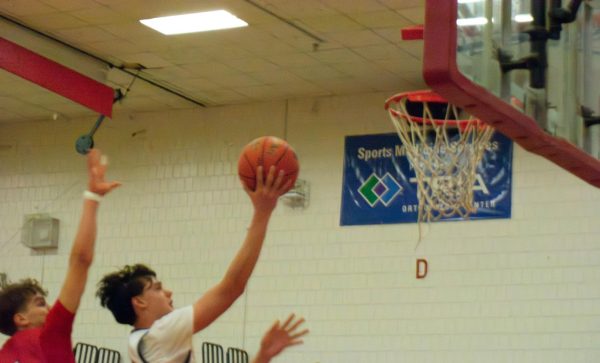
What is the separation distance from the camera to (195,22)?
40.2 ft

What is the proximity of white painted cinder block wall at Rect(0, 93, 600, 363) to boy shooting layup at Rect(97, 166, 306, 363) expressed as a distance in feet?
26.7

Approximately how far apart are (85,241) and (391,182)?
30.6ft

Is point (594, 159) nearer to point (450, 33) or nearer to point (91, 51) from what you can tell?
point (450, 33)

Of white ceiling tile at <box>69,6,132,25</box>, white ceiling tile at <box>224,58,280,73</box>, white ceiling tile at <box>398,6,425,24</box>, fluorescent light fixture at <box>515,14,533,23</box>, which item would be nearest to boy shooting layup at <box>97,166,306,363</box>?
fluorescent light fixture at <box>515,14,533,23</box>

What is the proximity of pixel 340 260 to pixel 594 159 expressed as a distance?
311 inches

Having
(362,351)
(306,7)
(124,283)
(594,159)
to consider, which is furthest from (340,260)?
(124,283)

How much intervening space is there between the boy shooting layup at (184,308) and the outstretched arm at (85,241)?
0.34 metres

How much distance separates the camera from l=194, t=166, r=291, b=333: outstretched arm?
174 inches

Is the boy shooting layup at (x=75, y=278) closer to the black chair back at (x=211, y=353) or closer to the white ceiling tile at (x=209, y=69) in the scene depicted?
the white ceiling tile at (x=209, y=69)

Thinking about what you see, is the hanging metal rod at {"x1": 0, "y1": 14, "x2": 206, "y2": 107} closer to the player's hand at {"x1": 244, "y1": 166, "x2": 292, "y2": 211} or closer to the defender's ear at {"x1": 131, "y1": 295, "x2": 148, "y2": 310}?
the defender's ear at {"x1": 131, "y1": 295, "x2": 148, "y2": 310}

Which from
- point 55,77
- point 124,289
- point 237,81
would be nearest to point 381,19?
point 237,81

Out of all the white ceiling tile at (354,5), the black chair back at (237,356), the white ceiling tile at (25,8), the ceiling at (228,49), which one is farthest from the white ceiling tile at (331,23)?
the black chair back at (237,356)

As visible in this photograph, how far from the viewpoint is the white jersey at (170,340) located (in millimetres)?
4652

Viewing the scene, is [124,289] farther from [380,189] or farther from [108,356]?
[108,356]
